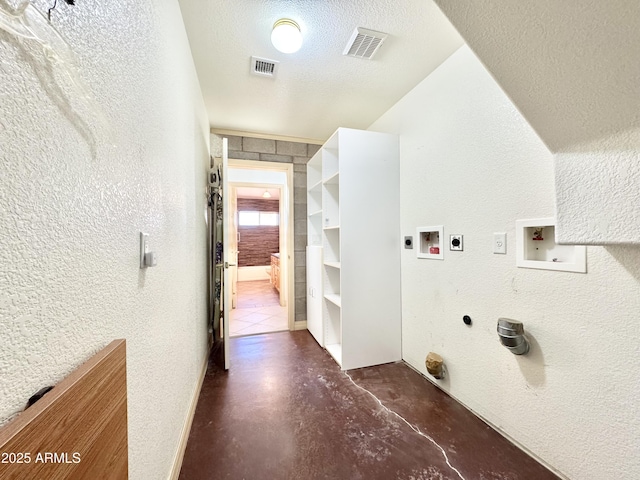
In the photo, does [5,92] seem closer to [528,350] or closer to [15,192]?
[15,192]

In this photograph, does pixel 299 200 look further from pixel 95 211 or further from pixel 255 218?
pixel 255 218

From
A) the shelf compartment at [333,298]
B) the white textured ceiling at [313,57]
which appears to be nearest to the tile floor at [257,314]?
the shelf compartment at [333,298]

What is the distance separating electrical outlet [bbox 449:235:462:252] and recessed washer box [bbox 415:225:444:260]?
81mm

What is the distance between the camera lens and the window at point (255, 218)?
7.18 metres

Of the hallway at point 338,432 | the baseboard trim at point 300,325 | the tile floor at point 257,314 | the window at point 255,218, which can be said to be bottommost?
the hallway at point 338,432

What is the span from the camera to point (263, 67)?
183 centimetres

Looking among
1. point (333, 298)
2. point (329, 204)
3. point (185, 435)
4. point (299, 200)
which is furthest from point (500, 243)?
point (299, 200)

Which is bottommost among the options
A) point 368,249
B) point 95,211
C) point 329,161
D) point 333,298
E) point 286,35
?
point 333,298

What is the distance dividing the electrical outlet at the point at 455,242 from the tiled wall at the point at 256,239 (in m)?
6.02

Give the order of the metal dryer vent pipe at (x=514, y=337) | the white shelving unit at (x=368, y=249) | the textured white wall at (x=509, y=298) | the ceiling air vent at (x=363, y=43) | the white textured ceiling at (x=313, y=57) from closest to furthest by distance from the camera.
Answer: the textured white wall at (x=509, y=298)
the metal dryer vent pipe at (x=514, y=337)
the white textured ceiling at (x=313, y=57)
the ceiling air vent at (x=363, y=43)
the white shelving unit at (x=368, y=249)

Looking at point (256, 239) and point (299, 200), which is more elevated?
point (299, 200)

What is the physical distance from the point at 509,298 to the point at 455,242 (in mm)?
471

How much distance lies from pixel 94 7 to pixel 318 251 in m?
2.32

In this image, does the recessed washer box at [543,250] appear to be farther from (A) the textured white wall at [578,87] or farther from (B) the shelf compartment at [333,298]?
(B) the shelf compartment at [333,298]
